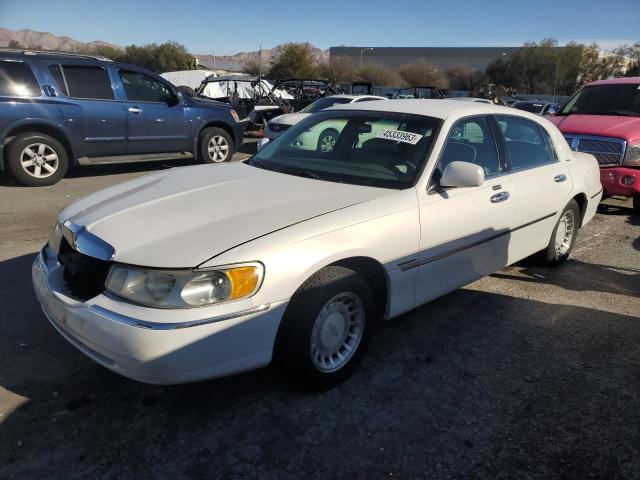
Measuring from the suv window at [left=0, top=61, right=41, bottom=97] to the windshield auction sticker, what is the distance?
634 centimetres

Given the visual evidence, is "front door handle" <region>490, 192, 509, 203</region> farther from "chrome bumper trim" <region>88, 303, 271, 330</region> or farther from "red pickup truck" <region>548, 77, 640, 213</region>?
"red pickup truck" <region>548, 77, 640, 213</region>

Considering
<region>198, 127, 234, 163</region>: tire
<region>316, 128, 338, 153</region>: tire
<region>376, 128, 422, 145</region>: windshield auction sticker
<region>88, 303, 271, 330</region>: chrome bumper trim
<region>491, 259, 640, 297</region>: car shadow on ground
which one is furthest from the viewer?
<region>198, 127, 234, 163</region>: tire

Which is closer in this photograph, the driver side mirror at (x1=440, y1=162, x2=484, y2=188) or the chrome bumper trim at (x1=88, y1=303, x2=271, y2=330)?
the chrome bumper trim at (x1=88, y1=303, x2=271, y2=330)

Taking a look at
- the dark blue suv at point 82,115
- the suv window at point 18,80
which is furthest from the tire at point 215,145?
the suv window at point 18,80

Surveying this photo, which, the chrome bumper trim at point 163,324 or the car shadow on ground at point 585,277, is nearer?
the chrome bumper trim at point 163,324

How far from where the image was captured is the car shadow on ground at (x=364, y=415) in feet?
7.72

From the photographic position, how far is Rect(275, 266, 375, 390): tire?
258 cm

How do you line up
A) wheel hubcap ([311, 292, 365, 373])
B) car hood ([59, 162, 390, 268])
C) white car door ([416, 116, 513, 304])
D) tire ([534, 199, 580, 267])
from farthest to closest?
tire ([534, 199, 580, 267]) → white car door ([416, 116, 513, 304]) → wheel hubcap ([311, 292, 365, 373]) → car hood ([59, 162, 390, 268])

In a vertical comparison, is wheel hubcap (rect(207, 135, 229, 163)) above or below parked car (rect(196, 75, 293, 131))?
below

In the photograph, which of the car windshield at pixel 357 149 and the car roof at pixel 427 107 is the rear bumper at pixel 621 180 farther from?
the car windshield at pixel 357 149

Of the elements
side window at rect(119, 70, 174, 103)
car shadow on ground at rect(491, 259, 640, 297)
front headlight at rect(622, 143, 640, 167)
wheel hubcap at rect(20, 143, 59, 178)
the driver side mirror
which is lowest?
car shadow on ground at rect(491, 259, 640, 297)

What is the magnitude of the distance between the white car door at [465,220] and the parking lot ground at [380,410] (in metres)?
0.44

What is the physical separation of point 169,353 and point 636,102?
8.00 metres

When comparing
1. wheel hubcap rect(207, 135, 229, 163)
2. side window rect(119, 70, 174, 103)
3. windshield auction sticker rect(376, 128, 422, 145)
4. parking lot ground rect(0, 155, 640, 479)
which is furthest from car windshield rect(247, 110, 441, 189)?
wheel hubcap rect(207, 135, 229, 163)
